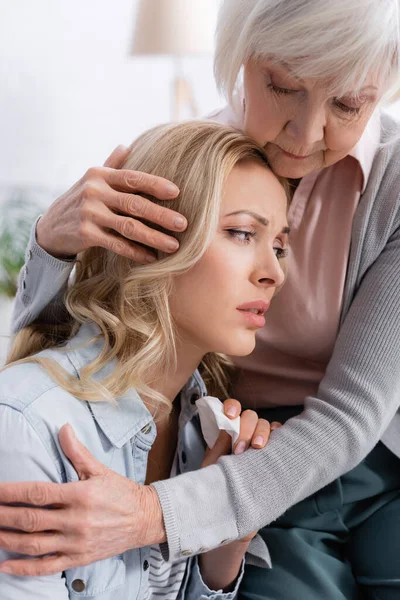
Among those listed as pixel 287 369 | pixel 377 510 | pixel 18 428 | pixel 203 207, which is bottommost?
pixel 377 510

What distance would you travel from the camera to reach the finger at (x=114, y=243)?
1284mm

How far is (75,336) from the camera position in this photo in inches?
55.5

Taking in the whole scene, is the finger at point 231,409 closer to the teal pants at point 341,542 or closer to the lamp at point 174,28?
the teal pants at point 341,542

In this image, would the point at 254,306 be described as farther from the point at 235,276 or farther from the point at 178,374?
the point at 178,374

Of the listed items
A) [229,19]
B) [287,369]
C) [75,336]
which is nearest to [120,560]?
[75,336]

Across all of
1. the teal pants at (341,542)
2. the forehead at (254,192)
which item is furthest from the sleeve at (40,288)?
the teal pants at (341,542)

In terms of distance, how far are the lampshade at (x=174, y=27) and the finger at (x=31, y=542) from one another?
2.22 meters

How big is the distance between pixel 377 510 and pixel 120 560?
23.3 inches

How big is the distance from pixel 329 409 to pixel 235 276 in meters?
0.31

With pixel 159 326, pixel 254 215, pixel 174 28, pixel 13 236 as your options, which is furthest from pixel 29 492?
pixel 174 28

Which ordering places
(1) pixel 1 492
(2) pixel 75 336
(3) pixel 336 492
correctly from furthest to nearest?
(3) pixel 336 492, (2) pixel 75 336, (1) pixel 1 492

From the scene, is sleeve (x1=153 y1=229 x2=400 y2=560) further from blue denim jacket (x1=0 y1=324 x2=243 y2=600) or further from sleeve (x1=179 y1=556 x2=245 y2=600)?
sleeve (x1=179 y1=556 x2=245 y2=600)

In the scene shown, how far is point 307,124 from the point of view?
1.28m

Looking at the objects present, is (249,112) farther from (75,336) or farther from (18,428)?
(18,428)
